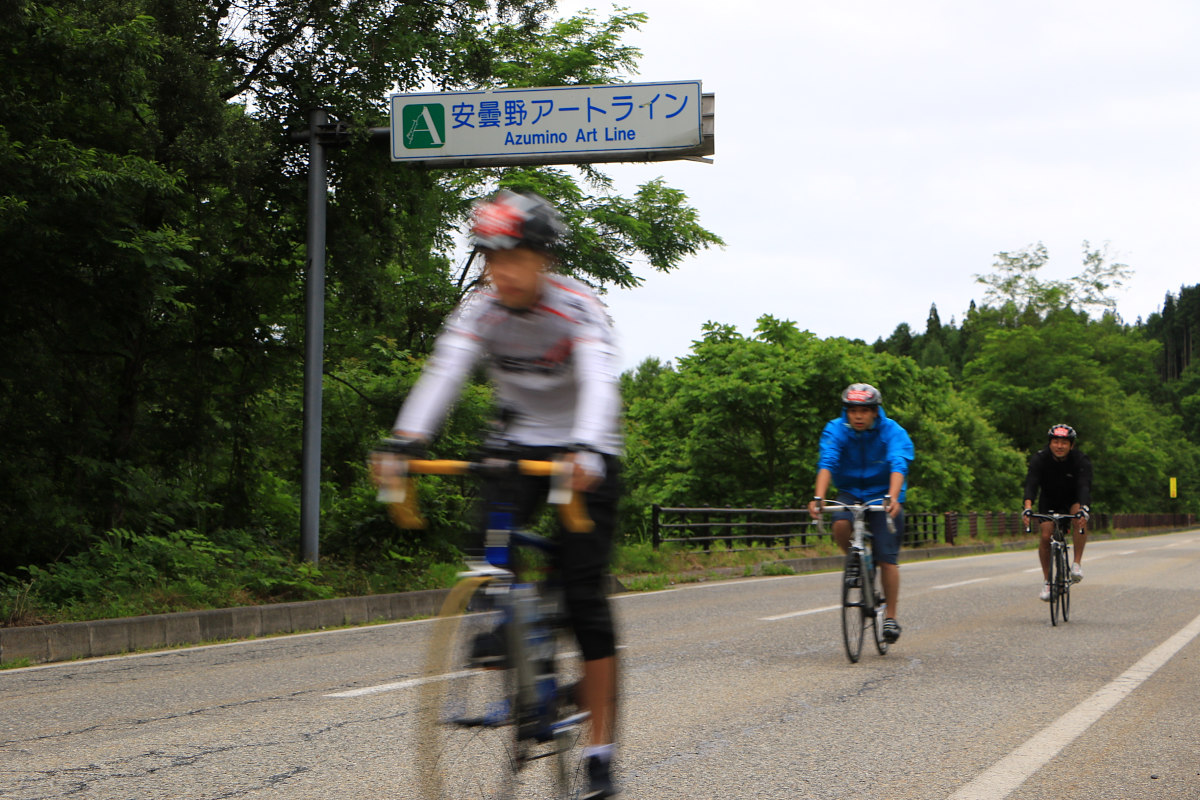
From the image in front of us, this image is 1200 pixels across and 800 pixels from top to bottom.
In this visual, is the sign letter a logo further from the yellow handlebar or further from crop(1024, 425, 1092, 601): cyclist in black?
the yellow handlebar

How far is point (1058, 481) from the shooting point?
35.8ft

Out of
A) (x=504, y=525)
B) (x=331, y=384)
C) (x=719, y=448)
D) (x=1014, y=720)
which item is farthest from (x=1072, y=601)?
(x=719, y=448)

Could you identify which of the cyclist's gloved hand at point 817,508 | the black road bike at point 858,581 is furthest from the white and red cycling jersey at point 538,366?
the black road bike at point 858,581

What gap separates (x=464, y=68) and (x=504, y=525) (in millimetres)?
12187

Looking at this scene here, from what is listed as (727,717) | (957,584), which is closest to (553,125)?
(957,584)

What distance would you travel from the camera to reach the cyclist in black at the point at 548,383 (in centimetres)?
326

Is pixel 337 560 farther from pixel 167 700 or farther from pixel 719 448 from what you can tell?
pixel 719 448

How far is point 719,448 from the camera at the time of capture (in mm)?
38250

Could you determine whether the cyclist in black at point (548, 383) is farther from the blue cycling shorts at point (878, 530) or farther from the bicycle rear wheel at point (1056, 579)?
the bicycle rear wheel at point (1056, 579)

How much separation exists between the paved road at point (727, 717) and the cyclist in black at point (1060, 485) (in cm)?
79

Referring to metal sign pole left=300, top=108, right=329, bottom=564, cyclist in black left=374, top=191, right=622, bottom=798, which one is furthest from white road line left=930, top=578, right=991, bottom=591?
cyclist in black left=374, top=191, right=622, bottom=798

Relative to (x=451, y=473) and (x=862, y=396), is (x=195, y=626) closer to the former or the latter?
(x=862, y=396)

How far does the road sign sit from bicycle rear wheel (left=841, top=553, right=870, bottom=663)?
646 cm

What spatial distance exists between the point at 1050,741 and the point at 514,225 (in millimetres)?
3661
